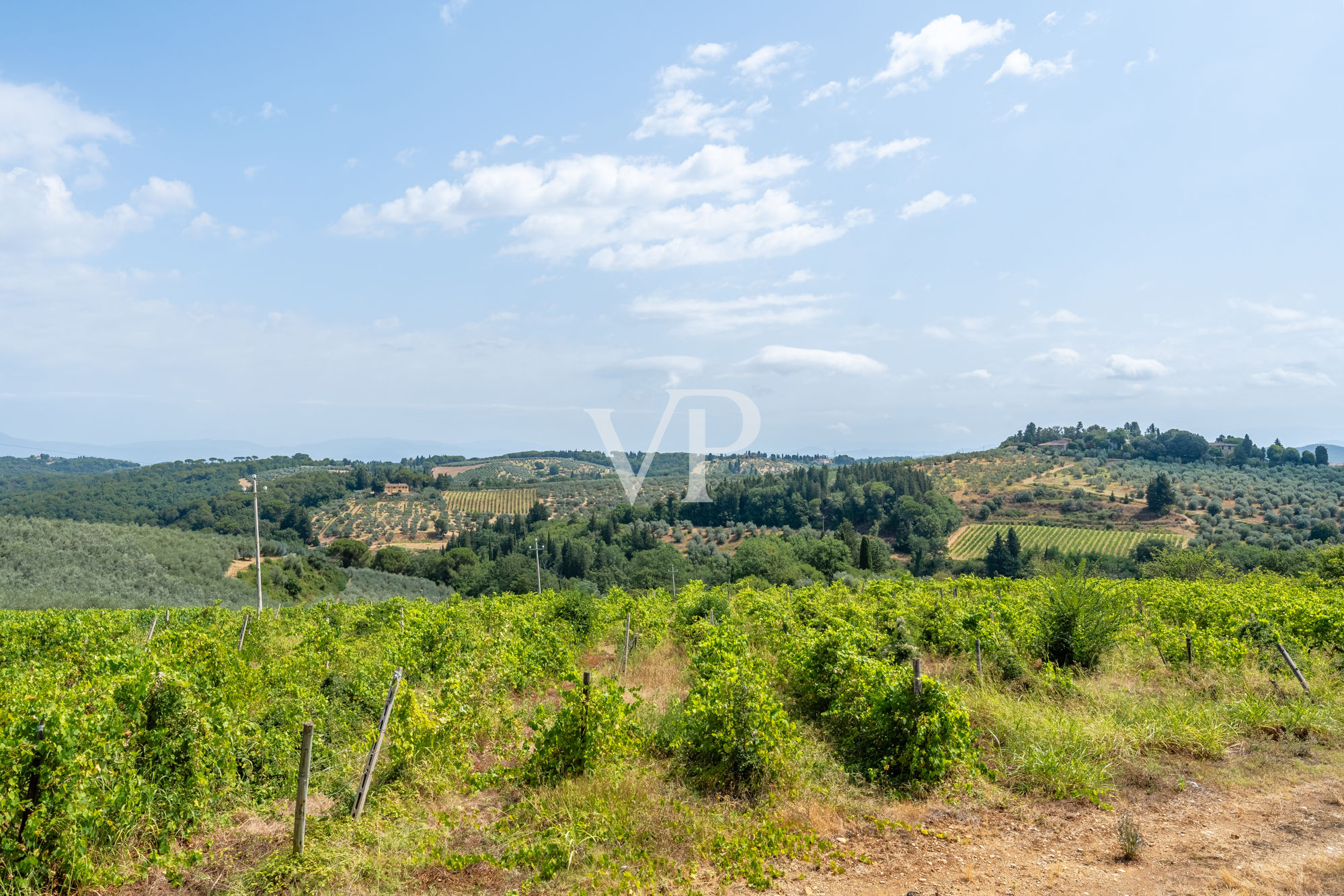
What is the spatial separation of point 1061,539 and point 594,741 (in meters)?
86.7

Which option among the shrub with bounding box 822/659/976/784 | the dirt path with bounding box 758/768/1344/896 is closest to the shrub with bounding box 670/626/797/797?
the shrub with bounding box 822/659/976/784

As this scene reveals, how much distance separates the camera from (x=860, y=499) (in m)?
100

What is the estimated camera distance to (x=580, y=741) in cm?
724

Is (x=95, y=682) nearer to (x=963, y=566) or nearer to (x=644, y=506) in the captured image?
(x=963, y=566)

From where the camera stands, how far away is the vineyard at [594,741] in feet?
17.5

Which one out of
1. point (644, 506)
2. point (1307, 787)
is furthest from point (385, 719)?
point (644, 506)

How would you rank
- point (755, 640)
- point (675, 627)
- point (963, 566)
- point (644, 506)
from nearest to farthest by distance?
point (755, 640) < point (675, 627) < point (963, 566) < point (644, 506)

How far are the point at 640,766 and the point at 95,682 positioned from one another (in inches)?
230

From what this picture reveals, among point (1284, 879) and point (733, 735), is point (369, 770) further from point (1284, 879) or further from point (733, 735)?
point (1284, 879)

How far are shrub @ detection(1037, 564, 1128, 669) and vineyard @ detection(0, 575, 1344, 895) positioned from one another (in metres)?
0.05

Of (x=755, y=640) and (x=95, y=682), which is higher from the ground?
(x=95, y=682)

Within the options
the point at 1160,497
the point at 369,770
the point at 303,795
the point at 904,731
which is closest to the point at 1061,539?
the point at 1160,497

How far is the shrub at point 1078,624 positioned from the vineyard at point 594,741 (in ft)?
0.17

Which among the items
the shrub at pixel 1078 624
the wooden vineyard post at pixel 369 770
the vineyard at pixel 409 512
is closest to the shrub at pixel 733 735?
the wooden vineyard post at pixel 369 770
